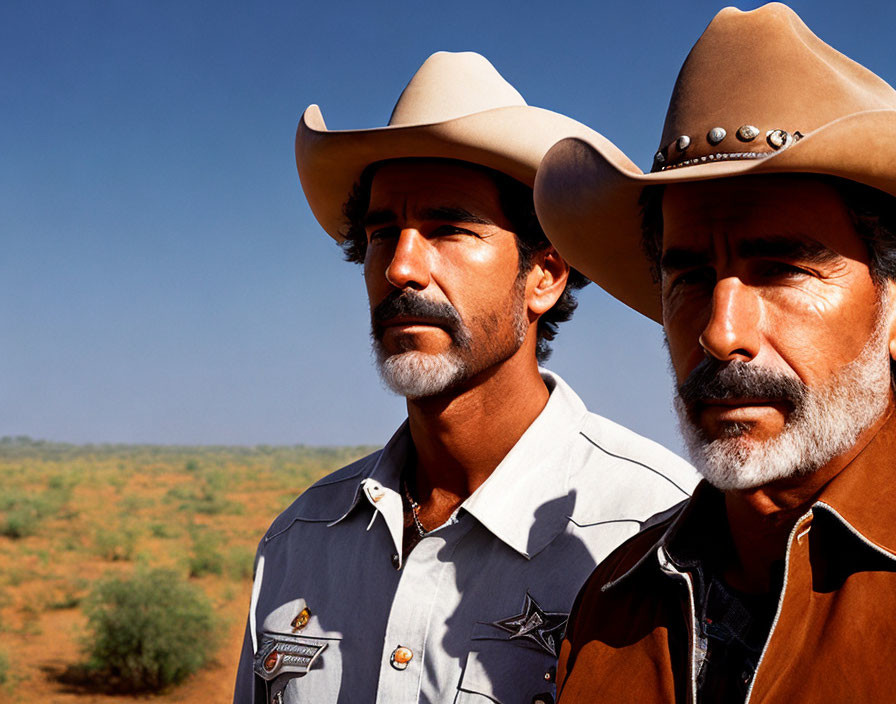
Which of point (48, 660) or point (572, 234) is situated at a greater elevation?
point (572, 234)

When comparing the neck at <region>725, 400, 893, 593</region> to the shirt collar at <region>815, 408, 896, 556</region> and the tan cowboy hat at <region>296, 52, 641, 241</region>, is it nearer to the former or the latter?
the shirt collar at <region>815, 408, 896, 556</region>

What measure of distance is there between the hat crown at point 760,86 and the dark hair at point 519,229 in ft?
3.98

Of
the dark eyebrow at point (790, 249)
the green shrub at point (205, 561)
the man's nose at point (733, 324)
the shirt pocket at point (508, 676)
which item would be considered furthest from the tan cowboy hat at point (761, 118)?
the green shrub at point (205, 561)

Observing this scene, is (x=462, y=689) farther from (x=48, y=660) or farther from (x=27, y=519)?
(x=27, y=519)

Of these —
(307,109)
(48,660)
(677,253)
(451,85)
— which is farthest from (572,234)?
(48,660)

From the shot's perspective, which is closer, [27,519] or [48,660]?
[48,660]

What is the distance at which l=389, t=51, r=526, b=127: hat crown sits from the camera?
3.37 meters

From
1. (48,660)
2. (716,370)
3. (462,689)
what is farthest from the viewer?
(48,660)

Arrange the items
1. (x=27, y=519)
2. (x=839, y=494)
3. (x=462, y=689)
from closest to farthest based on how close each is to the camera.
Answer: (x=839, y=494), (x=462, y=689), (x=27, y=519)

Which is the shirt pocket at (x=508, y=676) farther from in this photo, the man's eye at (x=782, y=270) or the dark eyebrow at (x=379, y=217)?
the dark eyebrow at (x=379, y=217)

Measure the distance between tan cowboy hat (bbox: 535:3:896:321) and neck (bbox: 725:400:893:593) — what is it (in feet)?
1.98

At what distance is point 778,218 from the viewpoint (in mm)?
1883

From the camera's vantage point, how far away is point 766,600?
1.88 meters

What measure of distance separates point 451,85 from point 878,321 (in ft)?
6.87
